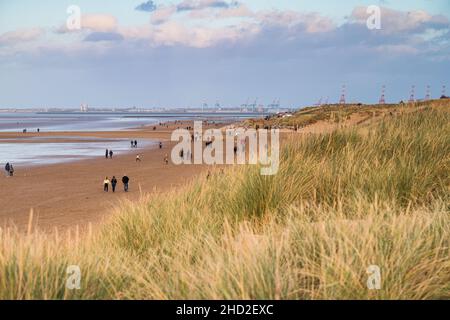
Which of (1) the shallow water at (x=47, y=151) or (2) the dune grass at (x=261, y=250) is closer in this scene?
(2) the dune grass at (x=261, y=250)

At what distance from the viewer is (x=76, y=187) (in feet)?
95.2

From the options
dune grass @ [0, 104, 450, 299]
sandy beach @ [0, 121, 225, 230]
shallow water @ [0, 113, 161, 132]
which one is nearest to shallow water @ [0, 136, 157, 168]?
sandy beach @ [0, 121, 225, 230]

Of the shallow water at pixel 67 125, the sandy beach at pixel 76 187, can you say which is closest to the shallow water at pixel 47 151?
the sandy beach at pixel 76 187

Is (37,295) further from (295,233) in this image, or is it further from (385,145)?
(385,145)

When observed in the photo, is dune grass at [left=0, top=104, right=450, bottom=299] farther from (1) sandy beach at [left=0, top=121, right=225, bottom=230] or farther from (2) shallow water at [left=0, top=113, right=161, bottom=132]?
(2) shallow water at [left=0, top=113, right=161, bottom=132]

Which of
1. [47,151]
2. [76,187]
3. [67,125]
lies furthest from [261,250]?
[67,125]

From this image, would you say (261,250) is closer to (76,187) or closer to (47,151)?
(76,187)

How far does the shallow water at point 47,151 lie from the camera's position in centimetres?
4181

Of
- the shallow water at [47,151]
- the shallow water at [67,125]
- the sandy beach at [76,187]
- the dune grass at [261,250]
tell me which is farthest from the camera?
the shallow water at [67,125]

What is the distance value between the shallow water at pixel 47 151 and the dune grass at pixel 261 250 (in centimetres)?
3400

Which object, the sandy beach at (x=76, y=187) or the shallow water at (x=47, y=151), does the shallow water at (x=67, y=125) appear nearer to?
the shallow water at (x=47, y=151)

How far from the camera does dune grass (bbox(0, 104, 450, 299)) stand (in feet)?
12.8

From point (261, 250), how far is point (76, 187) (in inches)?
1031

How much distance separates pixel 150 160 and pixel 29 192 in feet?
54.5
